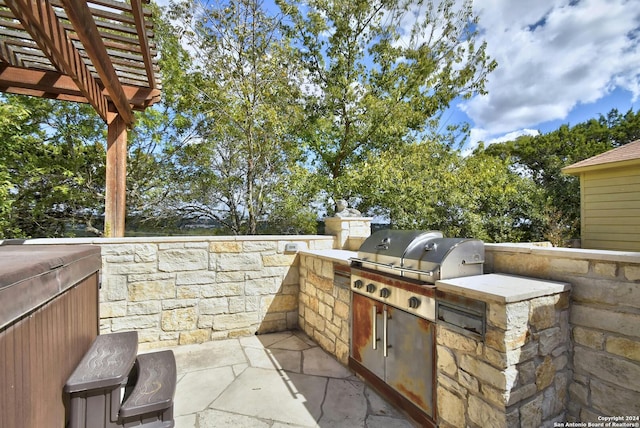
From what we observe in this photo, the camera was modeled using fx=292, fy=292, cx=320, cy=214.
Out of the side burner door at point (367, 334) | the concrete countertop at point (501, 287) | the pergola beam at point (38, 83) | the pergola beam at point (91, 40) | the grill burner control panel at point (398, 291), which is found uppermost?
the pergola beam at point (38, 83)

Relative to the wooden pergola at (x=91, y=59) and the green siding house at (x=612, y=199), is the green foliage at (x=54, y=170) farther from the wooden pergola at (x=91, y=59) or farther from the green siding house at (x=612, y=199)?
the green siding house at (x=612, y=199)

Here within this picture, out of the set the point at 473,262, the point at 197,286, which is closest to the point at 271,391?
the point at 197,286

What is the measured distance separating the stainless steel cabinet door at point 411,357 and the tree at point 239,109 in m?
5.01

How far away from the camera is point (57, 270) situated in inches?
58.2

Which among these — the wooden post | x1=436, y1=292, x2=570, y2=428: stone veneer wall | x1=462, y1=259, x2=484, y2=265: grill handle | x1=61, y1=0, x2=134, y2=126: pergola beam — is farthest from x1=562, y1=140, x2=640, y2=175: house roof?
the wooden post

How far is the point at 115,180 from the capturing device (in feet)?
12.5

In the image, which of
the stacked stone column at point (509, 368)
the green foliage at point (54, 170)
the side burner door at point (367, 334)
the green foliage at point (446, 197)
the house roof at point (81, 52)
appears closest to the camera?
the stacked stone column at point (509, 368)

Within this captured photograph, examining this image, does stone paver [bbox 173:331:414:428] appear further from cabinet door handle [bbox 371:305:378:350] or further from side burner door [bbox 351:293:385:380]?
cabinet door handle [bbox 371:305:378:350]

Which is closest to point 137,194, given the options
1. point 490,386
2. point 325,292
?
point 325,292

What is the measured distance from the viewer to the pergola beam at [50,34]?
1.88 m

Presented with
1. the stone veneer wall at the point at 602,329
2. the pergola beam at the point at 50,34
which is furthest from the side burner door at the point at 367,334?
the pergola beam at the point at 50,34

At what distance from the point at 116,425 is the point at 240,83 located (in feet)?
20.3

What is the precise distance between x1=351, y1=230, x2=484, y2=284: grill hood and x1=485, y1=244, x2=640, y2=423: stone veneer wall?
49 cm

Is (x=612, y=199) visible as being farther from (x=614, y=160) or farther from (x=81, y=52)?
(x=81, y=52)
